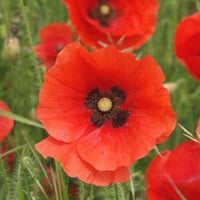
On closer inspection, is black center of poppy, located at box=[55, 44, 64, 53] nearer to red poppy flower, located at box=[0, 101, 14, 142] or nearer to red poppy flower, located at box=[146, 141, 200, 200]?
red poppy flower, located at box=[0, 101, 14, 142]

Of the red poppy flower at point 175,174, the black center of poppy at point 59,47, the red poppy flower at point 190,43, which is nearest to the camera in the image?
the red poppy flower at point 175,174

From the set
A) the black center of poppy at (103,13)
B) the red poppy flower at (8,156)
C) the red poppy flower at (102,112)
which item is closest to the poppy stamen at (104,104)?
the red poppy flower at (102,112)

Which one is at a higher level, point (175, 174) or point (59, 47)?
point (59, 47)

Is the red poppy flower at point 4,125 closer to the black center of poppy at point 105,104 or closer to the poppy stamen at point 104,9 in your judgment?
the black center of poppy at point 105,104

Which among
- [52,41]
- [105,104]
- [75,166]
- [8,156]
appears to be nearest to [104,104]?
[105,104]

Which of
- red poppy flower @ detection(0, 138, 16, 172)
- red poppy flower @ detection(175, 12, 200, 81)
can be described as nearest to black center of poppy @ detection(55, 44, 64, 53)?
red poppy flower @ detection(0, 138, 16, 172)

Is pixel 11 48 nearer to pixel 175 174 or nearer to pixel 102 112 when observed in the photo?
pixel 102 112

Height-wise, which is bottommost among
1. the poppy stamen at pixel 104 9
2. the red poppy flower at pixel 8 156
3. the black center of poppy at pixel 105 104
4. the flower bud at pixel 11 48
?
the red poppy flower at pixel 8 156
